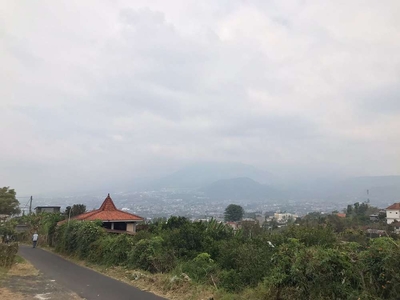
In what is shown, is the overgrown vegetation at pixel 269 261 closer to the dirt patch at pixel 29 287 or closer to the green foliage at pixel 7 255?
the dirt patch at pixel 29 287

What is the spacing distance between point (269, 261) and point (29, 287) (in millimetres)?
7467

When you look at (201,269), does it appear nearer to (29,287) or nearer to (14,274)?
(29,287)

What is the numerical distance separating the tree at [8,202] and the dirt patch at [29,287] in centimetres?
3465

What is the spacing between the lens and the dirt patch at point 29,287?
921 centimetres

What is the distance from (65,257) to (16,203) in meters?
32.9

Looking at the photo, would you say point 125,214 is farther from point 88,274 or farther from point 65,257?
point 88,274

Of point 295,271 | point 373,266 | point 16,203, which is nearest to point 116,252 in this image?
point 295,271

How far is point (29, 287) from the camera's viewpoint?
34.2 feet

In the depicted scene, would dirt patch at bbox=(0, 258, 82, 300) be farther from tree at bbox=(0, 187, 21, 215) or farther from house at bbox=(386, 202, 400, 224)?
house at bbox=(386, 202, 400, 224)

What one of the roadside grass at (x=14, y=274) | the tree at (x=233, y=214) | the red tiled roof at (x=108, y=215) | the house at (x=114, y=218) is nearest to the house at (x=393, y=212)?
the tree at (x=233, y=214)

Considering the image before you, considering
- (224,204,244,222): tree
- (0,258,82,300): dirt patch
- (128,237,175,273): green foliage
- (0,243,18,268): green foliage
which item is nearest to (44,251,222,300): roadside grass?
(128,237,175,273): green foliage

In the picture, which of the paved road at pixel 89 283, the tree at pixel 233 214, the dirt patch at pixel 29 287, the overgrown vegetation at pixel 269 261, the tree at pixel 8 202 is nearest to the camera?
the overgrown vegetation at pixel 269 261

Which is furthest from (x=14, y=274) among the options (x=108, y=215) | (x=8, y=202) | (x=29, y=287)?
(x=8, y=202)

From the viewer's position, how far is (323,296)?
6676 mm
